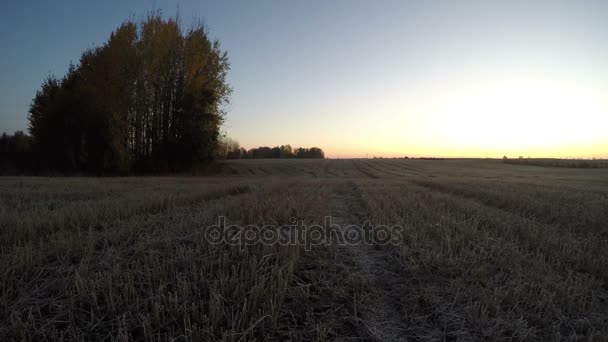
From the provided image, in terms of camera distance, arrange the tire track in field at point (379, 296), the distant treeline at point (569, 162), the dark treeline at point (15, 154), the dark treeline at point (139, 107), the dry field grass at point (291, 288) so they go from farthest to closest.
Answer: the distant treeline at point (569, 162) < the dark treeline at point (15, 154) < the dark treeline at point (139, 107) < the tire track in field at point (379, 296) < the dry field grass at point (291, 288)

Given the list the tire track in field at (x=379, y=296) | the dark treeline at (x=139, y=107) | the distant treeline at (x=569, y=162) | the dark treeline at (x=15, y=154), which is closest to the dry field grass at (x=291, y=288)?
the tire track in field at (x=379, y=296)

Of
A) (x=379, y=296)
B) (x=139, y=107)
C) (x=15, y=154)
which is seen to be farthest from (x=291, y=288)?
(x=15, y=154)

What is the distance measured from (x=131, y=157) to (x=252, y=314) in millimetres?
26025

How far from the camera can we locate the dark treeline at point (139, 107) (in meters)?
22.1

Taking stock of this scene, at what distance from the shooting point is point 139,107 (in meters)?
23.2

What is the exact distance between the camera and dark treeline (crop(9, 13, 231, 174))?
72.5 feet

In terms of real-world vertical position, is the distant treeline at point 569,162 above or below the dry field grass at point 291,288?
above

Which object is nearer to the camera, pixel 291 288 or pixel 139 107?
pixel 291 288

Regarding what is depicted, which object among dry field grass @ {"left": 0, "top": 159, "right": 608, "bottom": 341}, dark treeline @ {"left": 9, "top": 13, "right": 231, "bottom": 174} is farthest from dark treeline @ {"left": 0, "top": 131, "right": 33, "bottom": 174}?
dry field grass @ {"left": 0, "top": 159, "right": 608, "bottom": 341}

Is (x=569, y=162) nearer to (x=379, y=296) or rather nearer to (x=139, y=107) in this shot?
(x=379, y=296)

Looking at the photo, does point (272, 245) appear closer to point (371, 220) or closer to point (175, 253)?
point (175, 253)

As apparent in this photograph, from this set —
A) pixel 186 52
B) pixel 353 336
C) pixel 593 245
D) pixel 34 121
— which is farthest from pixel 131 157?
pixel 593 245

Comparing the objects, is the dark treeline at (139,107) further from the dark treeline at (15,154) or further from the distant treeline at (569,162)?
the distant treeline at (569,162)

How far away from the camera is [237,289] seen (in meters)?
2.28
